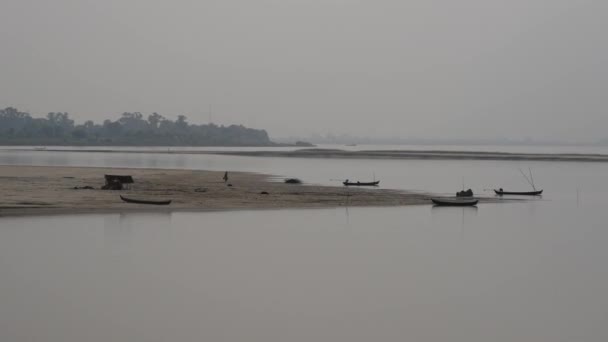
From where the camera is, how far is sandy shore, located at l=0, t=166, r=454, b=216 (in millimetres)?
34312

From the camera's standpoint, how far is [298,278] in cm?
2028

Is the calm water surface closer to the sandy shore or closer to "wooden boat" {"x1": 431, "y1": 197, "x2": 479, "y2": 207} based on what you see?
the sandy shore

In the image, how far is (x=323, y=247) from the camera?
2573 centimetres

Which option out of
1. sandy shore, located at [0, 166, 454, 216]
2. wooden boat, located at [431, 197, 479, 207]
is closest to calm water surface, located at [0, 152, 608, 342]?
sandy shore, located at [0, 166, 454, 216]

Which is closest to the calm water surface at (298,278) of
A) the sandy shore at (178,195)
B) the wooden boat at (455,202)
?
the sandy shore at (178,195)

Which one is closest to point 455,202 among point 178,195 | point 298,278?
point 178,195

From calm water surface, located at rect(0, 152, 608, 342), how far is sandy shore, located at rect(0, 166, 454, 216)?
2.51m

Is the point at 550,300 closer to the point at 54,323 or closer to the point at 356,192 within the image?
the point at 54,323

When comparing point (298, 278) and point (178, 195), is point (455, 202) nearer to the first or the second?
point (178, 195)

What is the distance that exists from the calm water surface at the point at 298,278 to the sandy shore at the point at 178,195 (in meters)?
2.51

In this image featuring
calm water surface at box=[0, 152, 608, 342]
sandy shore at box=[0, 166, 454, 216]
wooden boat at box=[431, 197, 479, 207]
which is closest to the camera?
calm water surface at box=[0, 152, 608, 342]

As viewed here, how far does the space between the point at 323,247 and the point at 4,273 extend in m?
10.8

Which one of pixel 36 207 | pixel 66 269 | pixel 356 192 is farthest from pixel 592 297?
pixel 356 192

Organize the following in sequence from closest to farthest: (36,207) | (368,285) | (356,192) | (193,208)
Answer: (368,285) < (36,207) < (193,208) < (356,192)
